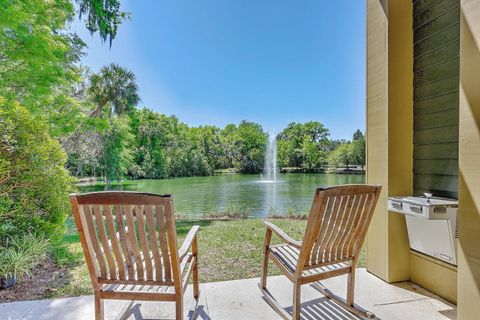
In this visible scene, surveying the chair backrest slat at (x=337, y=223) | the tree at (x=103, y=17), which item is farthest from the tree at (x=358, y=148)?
the chair backrest slat at (x=337, y=223)

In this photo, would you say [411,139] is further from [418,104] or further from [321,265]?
[321,265]

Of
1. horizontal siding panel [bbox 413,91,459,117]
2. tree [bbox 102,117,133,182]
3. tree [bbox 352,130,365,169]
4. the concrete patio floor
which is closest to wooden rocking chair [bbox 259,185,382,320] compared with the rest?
the concrete patio floor

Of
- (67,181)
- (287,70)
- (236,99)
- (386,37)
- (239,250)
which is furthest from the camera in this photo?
(236,99)

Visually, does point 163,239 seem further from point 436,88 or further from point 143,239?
point 436,88


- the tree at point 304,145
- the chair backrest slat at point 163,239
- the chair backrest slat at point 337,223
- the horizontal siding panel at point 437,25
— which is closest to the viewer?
the chair backrest slat at point 163,239

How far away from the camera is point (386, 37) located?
2248 millimetres

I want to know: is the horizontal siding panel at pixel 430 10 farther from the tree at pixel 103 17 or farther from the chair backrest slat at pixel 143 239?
the tree at pixel 103 17

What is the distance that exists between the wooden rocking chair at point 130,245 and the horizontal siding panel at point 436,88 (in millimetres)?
2267

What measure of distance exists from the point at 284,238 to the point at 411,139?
1528 mm

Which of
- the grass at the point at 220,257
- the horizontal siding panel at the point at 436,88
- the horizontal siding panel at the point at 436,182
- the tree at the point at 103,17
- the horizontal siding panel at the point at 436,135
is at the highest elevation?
the tree at the point at 103,17

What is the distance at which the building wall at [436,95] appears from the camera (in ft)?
6.36

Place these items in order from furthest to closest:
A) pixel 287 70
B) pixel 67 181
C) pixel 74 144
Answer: pixel 287 70 → pixel 74 144 → pixel 67 181

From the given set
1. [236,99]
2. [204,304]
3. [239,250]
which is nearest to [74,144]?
[239,250]

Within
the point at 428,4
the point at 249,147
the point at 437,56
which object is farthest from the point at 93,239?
the point at 249,147
